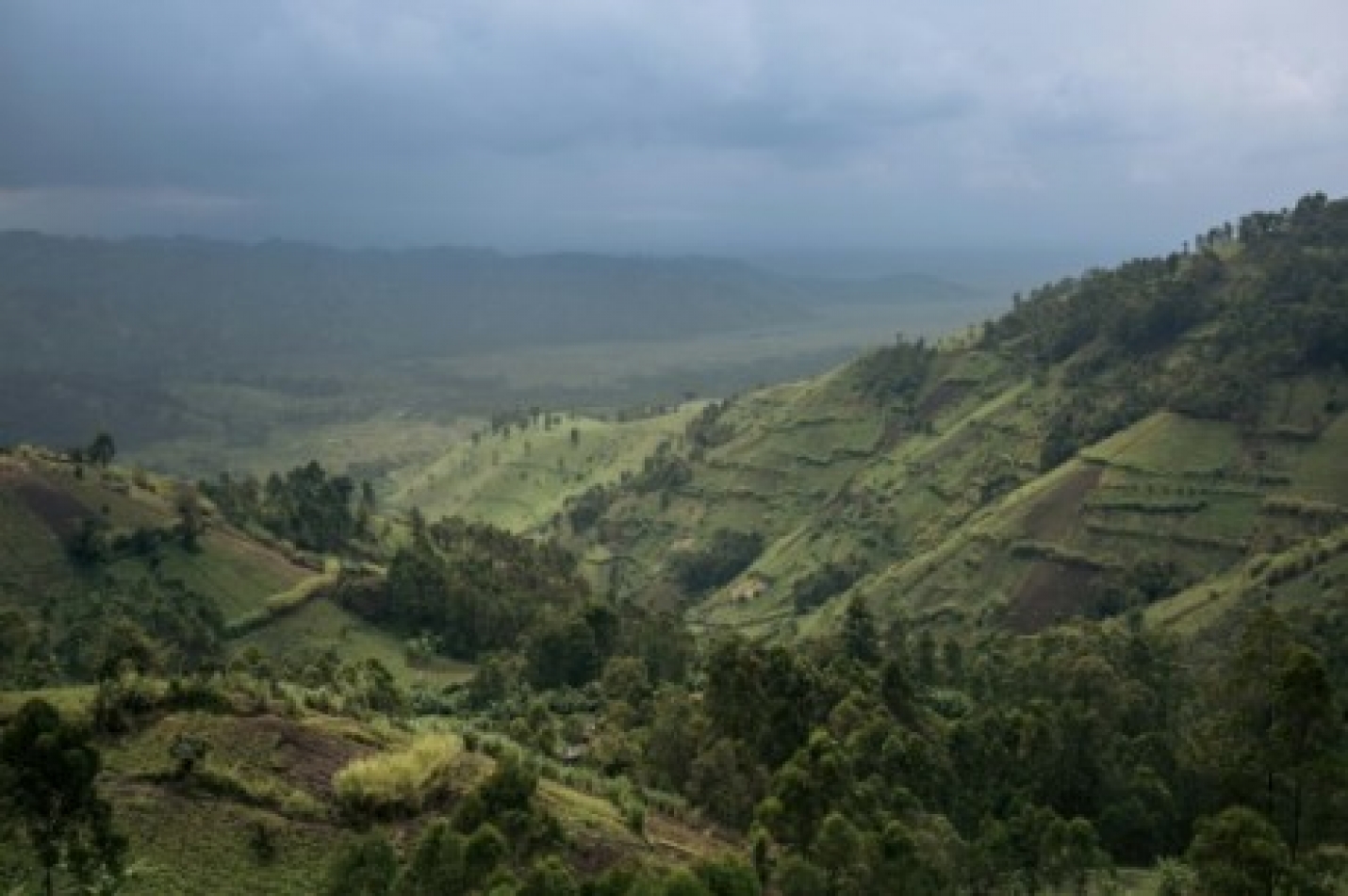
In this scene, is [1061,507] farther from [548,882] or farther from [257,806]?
[548,882]

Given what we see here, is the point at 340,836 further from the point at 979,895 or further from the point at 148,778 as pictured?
the point at 979,895

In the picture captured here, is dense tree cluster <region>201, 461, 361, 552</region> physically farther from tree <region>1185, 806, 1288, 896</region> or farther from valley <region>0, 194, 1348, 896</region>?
tree <region>1185, 806, 1288, 896</region>

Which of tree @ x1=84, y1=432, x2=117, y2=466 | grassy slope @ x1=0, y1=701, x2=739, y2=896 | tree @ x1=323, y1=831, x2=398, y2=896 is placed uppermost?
tree @ x1=323, y1=831, x2=398, y2=896

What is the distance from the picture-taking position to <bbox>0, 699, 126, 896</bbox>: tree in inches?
1344

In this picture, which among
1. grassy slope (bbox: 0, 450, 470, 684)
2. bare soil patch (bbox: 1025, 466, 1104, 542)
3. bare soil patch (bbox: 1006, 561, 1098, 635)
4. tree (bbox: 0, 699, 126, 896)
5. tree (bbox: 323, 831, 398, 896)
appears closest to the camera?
tree (bbox: 0, 699, 126, 896)

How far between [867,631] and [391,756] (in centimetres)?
6130

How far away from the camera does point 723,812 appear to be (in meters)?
60.9

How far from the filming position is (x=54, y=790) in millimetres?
34750

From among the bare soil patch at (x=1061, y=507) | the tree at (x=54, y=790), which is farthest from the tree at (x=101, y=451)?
the tree at (x=54, y=790)

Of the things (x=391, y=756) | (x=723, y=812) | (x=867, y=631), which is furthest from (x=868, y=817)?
(x=867, y=631)

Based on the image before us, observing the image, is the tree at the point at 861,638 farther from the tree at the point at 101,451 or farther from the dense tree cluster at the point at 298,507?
the tree at the point at 101,451

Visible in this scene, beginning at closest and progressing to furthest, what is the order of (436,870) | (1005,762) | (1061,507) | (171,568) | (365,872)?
(436,870) → (365,872) → (1005,762) → (171,568) → (1061,507)

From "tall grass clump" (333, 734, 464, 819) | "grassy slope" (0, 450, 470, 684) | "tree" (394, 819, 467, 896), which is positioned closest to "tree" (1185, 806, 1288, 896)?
"tree" (394, 819, 467, 896)

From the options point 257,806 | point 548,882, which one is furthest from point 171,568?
point 548,882
